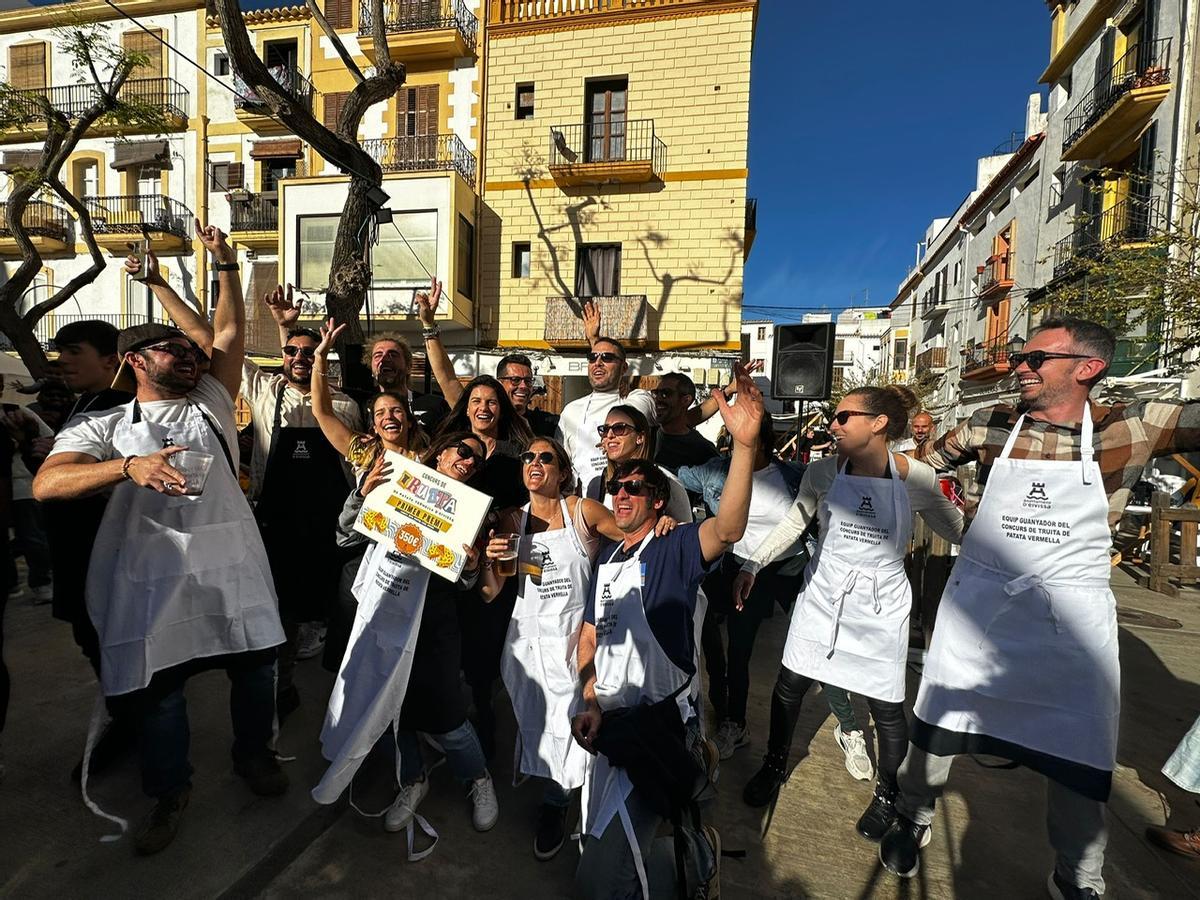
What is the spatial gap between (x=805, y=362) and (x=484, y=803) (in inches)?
202

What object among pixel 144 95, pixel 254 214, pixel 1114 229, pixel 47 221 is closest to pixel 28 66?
pixel 144 95

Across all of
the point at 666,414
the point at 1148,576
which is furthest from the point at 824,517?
the point at 1148,576

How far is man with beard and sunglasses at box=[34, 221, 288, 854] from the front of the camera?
7.52 ft

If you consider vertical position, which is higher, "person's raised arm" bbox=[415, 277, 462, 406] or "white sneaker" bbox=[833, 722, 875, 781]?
"person's raised arm" bbox=[415, 277, 462, 406]

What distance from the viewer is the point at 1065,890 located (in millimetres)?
2168

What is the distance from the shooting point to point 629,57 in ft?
49.7

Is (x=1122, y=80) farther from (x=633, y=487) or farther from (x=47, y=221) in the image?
(x=47, y=221)

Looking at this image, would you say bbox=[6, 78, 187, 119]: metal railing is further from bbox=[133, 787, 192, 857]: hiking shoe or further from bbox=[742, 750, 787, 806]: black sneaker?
bbox=[742, 750, 787, 806]: black sneaker

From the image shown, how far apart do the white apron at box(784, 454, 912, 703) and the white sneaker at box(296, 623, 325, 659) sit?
3.24 metres

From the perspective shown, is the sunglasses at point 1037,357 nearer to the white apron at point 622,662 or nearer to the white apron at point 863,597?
the white apron at point 863,597

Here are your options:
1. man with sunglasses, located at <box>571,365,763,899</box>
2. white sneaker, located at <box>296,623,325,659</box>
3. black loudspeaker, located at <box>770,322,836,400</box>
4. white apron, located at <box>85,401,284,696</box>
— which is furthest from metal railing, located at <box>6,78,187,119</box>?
man with sunglasses, located at <box>571,365,763,899</box>

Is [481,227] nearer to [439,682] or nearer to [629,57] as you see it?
[629,57]

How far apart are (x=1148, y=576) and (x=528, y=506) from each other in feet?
27.6

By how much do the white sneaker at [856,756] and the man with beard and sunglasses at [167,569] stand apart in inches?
114
